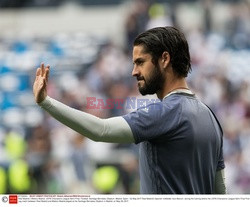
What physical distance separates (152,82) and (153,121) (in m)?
0.19

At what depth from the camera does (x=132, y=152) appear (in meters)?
9.95

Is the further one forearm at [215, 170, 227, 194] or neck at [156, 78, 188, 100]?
forearm at [215, 170, 227, 194]

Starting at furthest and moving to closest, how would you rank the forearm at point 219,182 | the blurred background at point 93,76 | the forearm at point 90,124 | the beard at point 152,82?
the blurred background at point 93,76
the forearm at point 219,182
the beard at point 152,82
the forearm at point 90,124

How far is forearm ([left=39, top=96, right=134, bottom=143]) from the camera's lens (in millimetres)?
3039

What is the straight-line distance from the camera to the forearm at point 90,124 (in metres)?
3.04

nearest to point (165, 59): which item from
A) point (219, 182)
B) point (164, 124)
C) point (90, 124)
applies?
point (164, 124)

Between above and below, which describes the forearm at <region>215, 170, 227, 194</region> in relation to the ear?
below

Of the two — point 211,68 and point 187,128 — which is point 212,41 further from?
point 187,128

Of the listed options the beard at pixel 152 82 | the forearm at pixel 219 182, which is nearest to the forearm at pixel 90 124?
the beard at pixel 152 82

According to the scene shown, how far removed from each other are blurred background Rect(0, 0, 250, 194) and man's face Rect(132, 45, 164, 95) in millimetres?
5922

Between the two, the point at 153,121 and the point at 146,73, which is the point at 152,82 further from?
the point at 153,121

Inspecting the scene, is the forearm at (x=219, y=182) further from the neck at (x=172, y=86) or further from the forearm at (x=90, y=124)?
the forearm at (x=90, y=124)

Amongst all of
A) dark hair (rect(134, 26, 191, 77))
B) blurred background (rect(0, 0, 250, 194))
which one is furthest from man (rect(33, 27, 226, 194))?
blurred background (rect(0, 0, 250, 194))

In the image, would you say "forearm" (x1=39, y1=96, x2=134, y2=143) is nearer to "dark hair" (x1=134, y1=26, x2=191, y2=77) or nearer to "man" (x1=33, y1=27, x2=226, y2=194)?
"man" (x1=33, y1=27, x2=226, y2=194)
